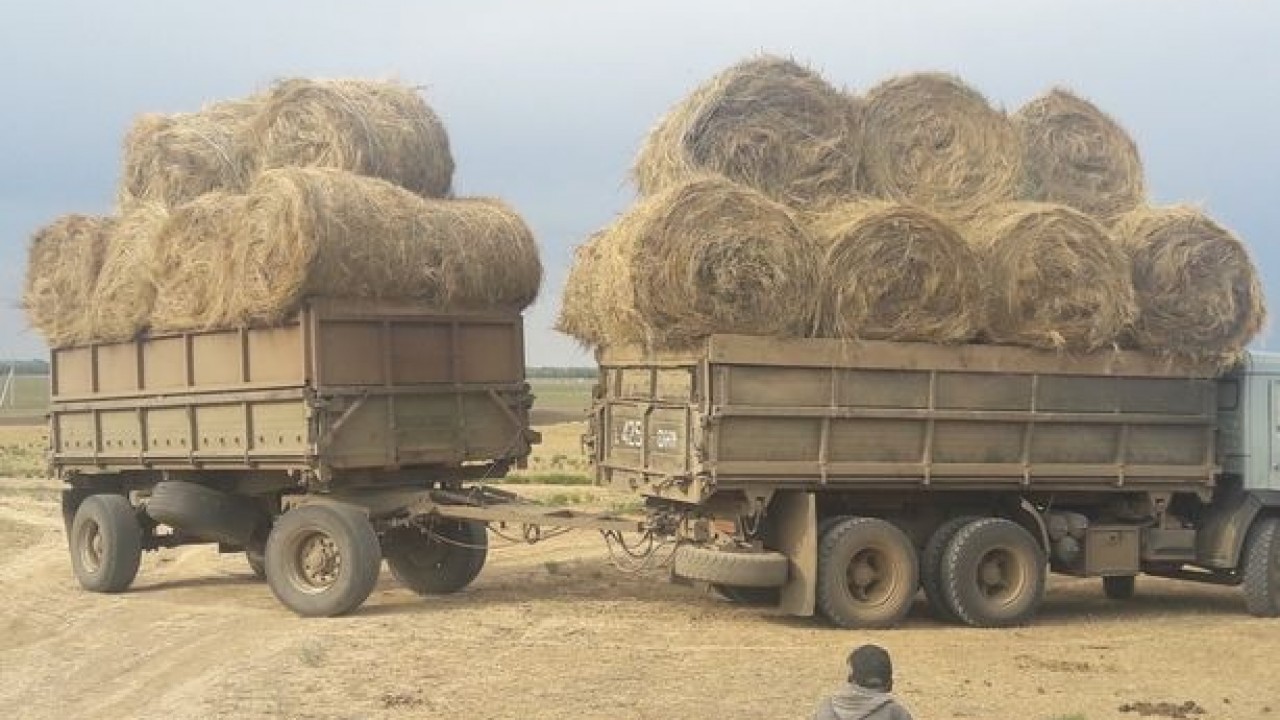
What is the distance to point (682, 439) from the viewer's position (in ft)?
34.1

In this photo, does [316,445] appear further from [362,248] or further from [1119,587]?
[1119,587]

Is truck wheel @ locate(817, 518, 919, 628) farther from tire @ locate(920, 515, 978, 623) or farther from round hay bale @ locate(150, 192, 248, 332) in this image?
round hay bale @ locate(150, 192, 248, 332)

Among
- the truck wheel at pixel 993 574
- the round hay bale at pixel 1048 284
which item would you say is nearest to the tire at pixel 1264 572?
the truck wheel at pixel 993 574

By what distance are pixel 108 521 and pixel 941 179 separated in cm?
776

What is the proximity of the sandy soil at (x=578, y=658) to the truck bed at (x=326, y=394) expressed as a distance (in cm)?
124

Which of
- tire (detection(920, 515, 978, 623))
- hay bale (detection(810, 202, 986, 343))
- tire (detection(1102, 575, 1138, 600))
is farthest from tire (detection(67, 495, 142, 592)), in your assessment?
tire (detection(1102, 575, 1138, 600))

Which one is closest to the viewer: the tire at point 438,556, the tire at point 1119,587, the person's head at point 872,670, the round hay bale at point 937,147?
the person's head at point 872,670

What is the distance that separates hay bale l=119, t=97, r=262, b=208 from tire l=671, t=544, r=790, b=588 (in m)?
5.64

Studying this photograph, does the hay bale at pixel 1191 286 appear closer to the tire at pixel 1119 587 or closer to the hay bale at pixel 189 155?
the tire at pixel 1119 587

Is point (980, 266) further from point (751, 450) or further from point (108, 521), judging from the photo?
point (108, 521)

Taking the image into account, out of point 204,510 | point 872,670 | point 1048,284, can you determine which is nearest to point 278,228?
point 204,510

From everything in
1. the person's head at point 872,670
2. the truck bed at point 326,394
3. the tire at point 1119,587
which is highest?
the truck bed at point 326,394

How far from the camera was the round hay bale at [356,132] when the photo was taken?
12.6m

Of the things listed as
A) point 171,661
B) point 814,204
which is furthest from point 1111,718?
point 171,661
